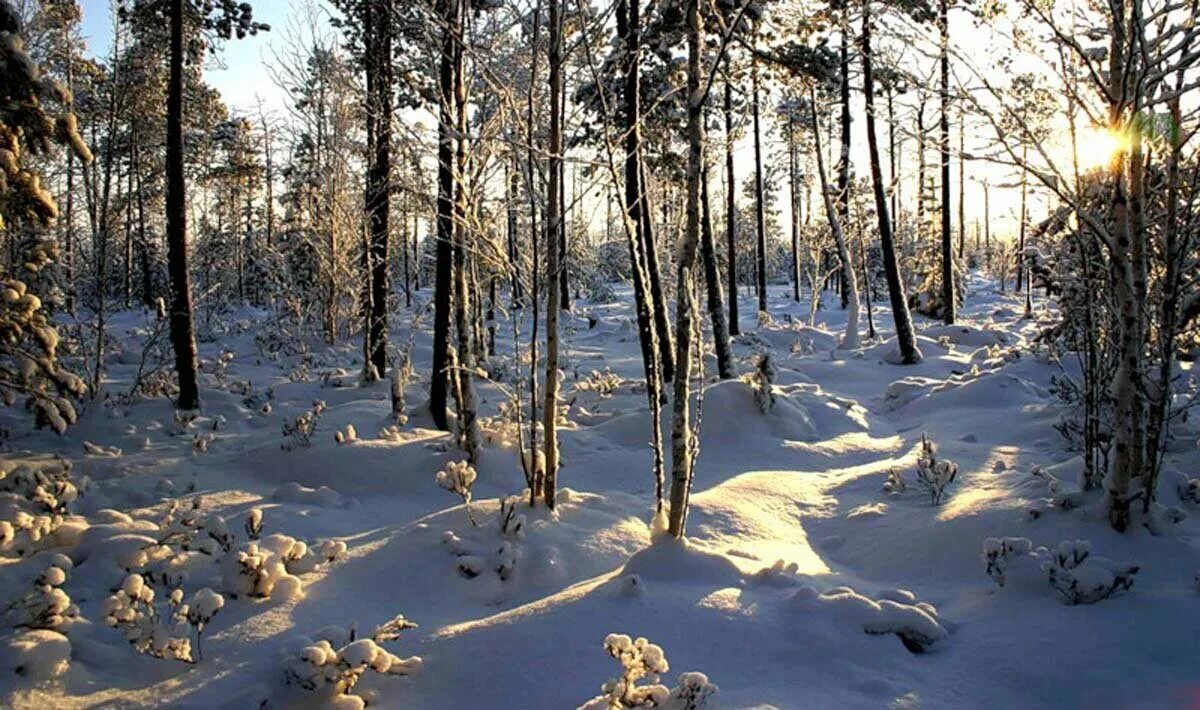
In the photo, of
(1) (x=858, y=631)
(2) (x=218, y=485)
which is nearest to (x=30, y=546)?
(2) (x=218, y=485)

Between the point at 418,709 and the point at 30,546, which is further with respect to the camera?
the point at 30,546

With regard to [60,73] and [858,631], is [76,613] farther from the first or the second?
[60,73]

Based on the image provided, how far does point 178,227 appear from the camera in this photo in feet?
31.3

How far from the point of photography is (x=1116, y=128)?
12.9ft

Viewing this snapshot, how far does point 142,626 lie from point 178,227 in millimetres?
7855

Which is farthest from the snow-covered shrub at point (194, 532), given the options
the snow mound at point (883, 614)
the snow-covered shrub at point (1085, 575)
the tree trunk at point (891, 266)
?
the tree trunk at point (891, 266)

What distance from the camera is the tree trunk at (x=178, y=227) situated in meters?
9.29

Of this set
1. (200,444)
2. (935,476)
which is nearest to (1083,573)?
(935,476)

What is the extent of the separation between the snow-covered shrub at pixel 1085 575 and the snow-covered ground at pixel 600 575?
0.02 metres

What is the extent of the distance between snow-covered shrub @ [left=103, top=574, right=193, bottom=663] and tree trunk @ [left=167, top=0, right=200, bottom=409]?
7175mm

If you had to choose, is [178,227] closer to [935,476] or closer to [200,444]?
[200,444]

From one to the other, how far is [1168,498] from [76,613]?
720 centimetres

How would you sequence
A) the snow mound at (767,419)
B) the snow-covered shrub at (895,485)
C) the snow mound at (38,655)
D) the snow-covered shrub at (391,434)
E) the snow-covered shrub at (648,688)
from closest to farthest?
the snow-covered shrub at (648,688), the snow mound at (38,655), the snow-covered shrub at (895,485), the snow-covered shrub at (391,434), the snow mound at (767,419)

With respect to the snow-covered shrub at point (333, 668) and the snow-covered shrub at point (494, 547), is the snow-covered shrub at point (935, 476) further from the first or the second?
the snow-covered shrub at point (333, 668)
